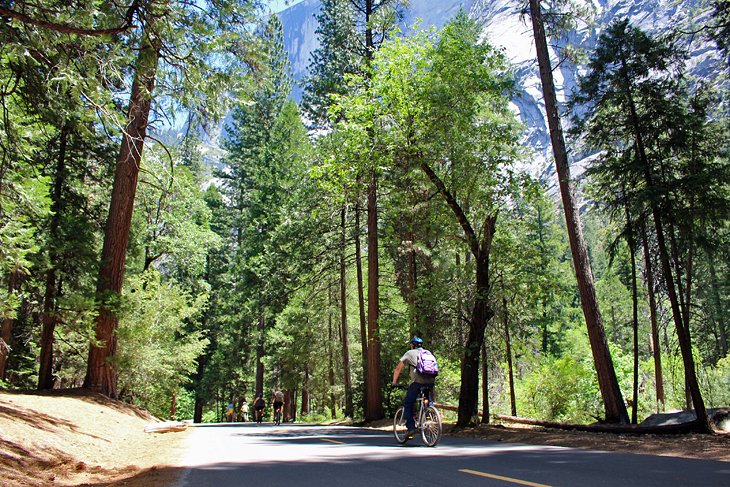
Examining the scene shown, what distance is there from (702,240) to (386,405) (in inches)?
518

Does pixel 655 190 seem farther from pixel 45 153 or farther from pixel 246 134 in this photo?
pixel 246 134

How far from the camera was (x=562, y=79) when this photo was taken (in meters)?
192

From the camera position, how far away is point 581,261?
1402cm

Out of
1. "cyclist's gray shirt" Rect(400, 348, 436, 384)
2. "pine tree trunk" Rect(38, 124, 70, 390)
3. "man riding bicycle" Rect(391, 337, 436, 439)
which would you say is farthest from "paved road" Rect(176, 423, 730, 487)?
"pine tree trunk" Rect(38, 124, 70, 390)

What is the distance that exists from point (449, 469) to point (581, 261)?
359 inches

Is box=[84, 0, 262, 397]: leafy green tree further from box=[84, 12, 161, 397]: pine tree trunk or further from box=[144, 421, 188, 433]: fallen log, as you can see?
box=[144, 421, 188, 433]: fallen log

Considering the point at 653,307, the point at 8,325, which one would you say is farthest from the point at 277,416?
the point at 653,307

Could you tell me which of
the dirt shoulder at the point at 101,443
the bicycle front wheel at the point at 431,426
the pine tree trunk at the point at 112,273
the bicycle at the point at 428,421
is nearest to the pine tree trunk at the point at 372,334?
the dirt shoulder at the point at 101,443

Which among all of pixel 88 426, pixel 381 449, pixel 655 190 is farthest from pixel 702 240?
pixel 88 426

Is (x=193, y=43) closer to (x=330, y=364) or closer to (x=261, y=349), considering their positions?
(x=330, y=364)

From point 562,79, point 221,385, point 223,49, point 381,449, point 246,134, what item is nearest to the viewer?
point 223,49

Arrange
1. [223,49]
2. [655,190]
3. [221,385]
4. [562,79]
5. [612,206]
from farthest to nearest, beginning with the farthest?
[562,79] → [221,385] → [612,206] → [655,190] → [223,49]

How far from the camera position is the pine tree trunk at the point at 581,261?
1327cm

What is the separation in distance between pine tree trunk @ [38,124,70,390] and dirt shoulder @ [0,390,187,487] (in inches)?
131
